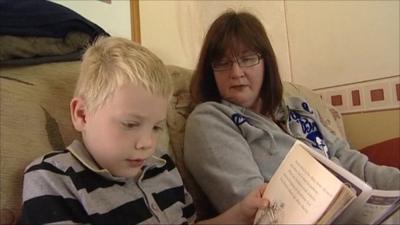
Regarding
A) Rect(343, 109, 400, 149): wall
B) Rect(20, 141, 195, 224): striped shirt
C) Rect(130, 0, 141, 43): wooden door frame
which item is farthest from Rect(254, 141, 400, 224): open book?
Rect(130, 0, 141, 43): wooden door frame

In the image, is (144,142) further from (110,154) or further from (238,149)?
(238,149)

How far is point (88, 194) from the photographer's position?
0.62 meters

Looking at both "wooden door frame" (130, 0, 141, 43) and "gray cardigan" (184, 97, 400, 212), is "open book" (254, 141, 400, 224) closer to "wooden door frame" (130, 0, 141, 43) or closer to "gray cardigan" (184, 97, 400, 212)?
"gray cardigan" (184, 97, 400, 212)

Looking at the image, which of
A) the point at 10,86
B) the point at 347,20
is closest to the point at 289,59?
the point at 347,20

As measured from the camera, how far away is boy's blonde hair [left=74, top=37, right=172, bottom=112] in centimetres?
66

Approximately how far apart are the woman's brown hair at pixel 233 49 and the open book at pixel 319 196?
477 millimetres

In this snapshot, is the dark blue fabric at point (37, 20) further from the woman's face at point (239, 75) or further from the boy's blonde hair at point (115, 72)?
the woman's face at point (239, 75)

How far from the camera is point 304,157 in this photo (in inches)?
23.2

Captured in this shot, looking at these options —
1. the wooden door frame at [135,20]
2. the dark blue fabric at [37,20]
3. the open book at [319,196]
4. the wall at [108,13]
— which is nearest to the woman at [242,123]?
the open book at [319,196]

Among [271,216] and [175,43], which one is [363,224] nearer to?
[271,216]

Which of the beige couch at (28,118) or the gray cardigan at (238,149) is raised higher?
the beige couch at (28,118)

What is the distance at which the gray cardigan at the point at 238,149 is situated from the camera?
86cm

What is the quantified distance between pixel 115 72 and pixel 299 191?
345 mm

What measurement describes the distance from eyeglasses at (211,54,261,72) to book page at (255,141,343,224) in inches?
17.8
